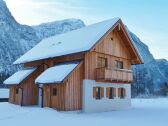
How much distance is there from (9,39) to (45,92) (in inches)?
3965

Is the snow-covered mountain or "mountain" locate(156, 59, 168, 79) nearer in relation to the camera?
the snow-covered mountain

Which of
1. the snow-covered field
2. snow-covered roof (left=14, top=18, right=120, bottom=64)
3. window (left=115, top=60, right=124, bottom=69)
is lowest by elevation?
the snow-covered field

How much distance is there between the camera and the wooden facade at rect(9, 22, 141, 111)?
28005mm

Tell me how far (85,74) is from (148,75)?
13203cm

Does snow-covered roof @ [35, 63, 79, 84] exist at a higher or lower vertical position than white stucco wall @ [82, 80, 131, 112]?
higher

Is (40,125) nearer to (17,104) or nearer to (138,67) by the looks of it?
(17,104)

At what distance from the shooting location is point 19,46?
127438 millimetres

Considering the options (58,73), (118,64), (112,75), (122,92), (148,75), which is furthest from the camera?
(148,75)

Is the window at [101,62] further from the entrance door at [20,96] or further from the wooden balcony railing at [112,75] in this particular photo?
the entrance door at [20,96]

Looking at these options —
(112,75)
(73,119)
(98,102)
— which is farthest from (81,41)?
(73,119)

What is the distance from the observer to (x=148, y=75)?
15612cm

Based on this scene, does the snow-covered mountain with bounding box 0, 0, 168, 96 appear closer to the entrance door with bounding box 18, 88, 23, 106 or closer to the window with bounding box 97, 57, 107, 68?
the entrance door with bounding box 18, 88, 23, 106

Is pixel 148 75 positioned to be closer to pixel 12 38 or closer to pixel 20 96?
pixel 12 38

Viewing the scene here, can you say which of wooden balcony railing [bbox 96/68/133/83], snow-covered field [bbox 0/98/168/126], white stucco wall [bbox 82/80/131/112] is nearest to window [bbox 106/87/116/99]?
white stucco wall [bbox 82/80/131/112]
